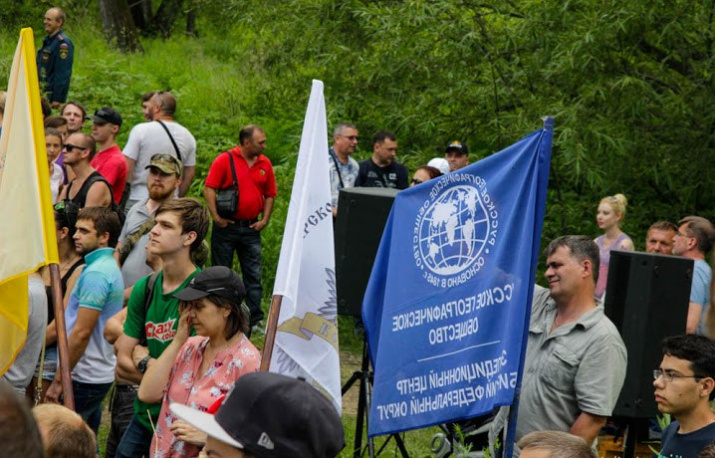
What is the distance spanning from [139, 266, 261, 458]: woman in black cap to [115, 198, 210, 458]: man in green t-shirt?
437mm

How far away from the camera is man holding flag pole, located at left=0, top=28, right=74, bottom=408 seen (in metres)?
5.54

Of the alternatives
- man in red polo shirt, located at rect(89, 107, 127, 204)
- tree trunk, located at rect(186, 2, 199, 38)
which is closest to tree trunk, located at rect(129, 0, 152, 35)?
tree trunk, located at rect(186, 2, 199, 38)

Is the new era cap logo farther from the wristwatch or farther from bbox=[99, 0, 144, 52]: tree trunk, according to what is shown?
bbox=[99, 0, 144, 52]: tree trunk

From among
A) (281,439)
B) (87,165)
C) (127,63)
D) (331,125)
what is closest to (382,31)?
(331,125)

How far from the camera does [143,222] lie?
7.93m

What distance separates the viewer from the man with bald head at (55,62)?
47.8ft

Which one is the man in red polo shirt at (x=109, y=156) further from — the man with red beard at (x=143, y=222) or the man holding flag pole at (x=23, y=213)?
the man holding flag pole at (x=23, y=213)

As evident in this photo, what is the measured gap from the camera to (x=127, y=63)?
18.3 m

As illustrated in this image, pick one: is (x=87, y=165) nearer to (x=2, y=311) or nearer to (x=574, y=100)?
(x=2, y=311)

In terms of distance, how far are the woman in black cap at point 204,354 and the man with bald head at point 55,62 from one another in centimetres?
976

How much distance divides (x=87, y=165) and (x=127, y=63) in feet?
32.1

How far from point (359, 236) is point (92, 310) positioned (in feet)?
7.96

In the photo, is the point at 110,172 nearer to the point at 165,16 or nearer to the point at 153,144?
the point at 153,144

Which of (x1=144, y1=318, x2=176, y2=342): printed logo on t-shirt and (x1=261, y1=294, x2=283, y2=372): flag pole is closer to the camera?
(x1=261, y1=294, x2=283, y2=372): flag pole
